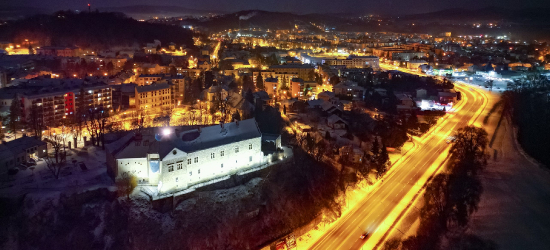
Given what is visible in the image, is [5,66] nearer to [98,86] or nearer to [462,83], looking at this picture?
[98,86]

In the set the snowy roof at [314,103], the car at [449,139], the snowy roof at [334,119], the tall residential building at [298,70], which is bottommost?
the car at [449,139]

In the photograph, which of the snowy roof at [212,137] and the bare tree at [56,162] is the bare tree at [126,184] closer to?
the snowy roof at [212,137]

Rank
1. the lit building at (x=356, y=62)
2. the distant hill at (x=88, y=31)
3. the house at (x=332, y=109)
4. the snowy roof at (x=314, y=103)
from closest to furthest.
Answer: the house at (x=332, y=109), the snowy roof at (x=314, y=103), the distant hill at (x=88, y=31), the lit building at (x=356, y=62)

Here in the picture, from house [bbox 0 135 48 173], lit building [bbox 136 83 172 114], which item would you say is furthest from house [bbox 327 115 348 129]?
house [bbox 0 135 48 173]

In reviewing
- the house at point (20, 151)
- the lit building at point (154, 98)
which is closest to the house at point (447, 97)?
the lit building at point (154, 98)

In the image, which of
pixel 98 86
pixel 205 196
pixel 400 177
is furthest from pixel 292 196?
pixel 98 86

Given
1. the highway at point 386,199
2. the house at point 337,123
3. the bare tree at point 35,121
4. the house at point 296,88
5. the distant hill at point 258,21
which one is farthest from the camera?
the distant hill at point 258,21
